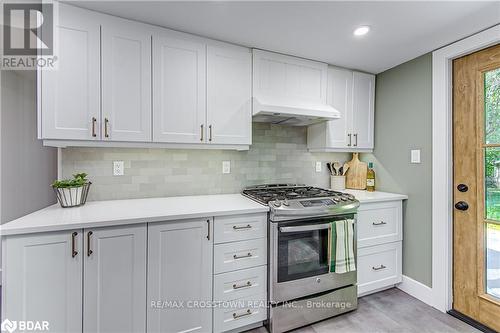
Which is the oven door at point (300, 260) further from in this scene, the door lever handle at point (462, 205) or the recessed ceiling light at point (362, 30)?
the recessed ceiling light at point (362, 30)

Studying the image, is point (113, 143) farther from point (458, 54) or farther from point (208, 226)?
point (458, 54)

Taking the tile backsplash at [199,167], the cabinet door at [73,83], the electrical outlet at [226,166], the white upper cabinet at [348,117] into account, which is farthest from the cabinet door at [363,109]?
the cabinet door at [73,83]

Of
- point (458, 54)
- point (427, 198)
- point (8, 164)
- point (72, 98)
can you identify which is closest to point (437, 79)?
point (458, 54)

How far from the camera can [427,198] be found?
2203 millimetres

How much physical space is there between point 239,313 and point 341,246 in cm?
95

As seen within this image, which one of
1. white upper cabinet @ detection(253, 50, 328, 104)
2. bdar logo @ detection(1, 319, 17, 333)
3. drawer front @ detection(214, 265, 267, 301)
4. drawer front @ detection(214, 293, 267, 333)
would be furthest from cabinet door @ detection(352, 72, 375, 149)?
bdar logo @ detection(1, 319, 17, 333)

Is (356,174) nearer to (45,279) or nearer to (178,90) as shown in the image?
(178,90)

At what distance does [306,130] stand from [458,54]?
1419 millimetres

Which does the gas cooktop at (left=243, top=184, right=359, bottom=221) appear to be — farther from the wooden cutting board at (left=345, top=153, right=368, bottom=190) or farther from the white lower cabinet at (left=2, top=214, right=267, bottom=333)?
the wooden cutting board at (left=345, top=153, right=368, bottom=190)

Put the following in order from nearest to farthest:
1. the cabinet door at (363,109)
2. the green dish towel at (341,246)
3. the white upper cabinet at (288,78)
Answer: the green dish towel at (341,246)
the white upper cabinet at (288,78)
the cabinet door at (363,109)

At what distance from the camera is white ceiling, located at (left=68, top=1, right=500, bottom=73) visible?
1.54m

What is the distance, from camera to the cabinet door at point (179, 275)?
1.49 metres

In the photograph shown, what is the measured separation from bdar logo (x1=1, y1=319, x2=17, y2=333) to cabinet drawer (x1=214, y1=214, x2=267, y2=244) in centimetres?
110

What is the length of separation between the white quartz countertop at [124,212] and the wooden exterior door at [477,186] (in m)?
1.68
